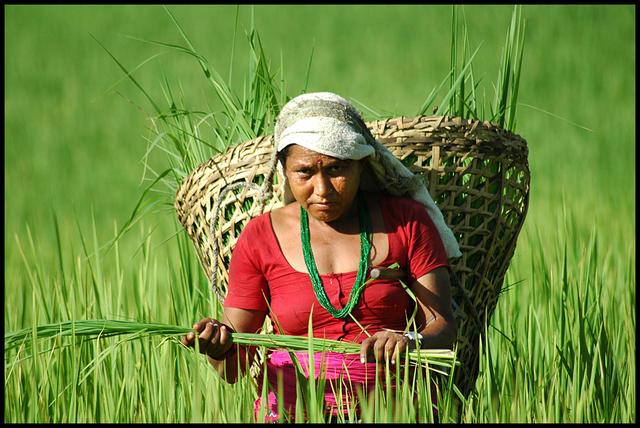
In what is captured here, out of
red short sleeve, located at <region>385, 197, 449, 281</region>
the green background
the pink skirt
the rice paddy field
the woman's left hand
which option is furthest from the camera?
the green background

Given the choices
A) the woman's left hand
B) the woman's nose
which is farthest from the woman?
the woman's left hand

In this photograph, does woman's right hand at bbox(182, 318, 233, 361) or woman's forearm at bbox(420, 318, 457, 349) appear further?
woman's forearm at bbox(420, 318, 457, 349)

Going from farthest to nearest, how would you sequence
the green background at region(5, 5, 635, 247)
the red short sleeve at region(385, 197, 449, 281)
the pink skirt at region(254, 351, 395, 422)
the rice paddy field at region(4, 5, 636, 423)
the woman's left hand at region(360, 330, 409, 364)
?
1. the green background at region(5, 5, 635, 247)
2. the rice paddy field at region(4, 5, 636, 423)
3. the red short sleeve at region(385, 197, 449, 281)
4. the pink skirt at region(254, 351, 395, 422)
5. the woman's left hand at region(360, 330, 409, 364)

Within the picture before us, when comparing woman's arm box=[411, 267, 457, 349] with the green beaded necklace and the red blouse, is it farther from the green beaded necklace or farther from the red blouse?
the green beaded necklace

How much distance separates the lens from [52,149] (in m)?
9.20

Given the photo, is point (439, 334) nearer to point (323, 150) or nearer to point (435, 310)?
point (435, 310)

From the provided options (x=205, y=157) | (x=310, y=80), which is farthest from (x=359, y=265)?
(x=310, y=80)

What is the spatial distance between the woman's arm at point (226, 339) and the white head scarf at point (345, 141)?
0.37 m

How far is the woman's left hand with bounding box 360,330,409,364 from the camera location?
8.62ft

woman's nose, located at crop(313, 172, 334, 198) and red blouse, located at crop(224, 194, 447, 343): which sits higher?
woman's nose, located at crop(313, 172, 334, 198)

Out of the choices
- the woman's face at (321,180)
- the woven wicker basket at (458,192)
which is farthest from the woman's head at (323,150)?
the woven wicker basket at (458,192)

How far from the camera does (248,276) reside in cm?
298

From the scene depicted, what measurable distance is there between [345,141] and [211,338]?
61 centimetres

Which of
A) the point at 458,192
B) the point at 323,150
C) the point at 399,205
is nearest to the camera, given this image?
the point at 323,150
